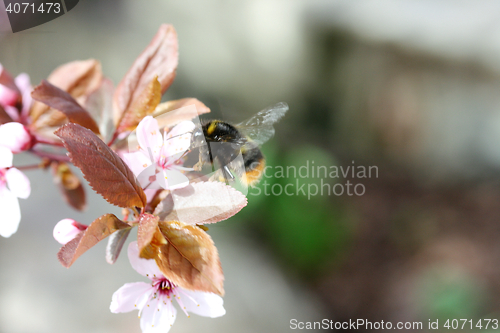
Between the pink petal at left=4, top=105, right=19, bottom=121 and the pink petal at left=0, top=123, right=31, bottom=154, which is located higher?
the pink petal at left=0, top=123, right=31, bottom=154

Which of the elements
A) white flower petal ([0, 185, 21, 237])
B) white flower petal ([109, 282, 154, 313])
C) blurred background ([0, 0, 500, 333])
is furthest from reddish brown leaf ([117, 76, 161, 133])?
blurred background ([0, 0, 500, 333])

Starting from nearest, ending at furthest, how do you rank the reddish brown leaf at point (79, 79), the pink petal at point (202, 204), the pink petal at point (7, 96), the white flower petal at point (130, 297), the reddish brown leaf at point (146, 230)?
the reddish brown leaf at point (146, 230), the pink petal at point (202, 204), the white flower petal at point (130, 297), the pink petal at point (7, 96), the reddish brown leaf at point (79, 79)

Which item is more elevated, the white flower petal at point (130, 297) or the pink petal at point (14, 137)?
the pink petal at point (14, 137)

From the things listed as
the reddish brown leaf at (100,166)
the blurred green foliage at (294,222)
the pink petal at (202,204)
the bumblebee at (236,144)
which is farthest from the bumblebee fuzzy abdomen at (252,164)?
the blurred green foliage at (294,222)

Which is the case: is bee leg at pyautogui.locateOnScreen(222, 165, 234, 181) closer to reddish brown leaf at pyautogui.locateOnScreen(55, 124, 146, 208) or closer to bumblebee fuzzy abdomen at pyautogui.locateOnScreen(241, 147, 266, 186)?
bumblebee fuzzy abdomen at pyautogui.locateOnScreen(241, 147, 266, 186)

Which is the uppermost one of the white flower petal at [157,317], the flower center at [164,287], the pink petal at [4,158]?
the pink petal at [4,158]

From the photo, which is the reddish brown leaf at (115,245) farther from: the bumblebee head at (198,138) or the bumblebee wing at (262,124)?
the bumblebee wing at (262,124)

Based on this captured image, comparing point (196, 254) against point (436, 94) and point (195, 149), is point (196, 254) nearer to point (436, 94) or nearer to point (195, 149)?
point (195, 149)
